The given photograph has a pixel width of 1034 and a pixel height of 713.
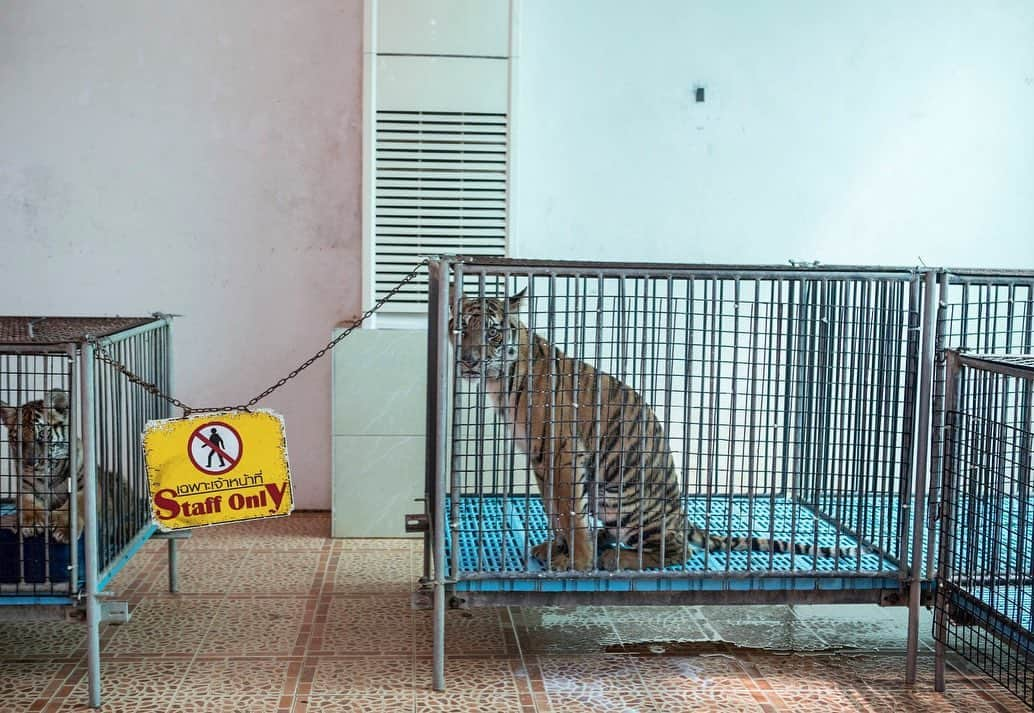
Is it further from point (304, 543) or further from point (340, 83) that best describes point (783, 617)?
point (340, 83)

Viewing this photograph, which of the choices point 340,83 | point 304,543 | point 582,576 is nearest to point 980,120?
point 340,83

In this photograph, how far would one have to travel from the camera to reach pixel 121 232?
16.9ft


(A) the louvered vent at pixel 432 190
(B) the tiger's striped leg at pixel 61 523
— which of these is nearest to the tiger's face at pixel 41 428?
(B) the tiger's striped leg at pixel 61 523

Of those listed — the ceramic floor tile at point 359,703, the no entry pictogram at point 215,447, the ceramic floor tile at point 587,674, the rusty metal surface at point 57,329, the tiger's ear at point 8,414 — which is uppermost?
the rusty metal surface at point 57,329

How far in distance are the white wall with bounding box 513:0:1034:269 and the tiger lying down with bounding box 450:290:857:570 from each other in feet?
5.61

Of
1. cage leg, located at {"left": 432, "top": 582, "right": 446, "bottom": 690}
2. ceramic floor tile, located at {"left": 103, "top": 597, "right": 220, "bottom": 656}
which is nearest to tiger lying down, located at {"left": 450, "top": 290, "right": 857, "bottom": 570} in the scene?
cage leg, located at {"left": 432, "top": 582, "right": 446, "bottom": 690}

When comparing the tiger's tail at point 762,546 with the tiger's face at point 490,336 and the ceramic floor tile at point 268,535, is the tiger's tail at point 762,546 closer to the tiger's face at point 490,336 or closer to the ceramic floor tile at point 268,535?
Result: the tiger's face at point 490,336

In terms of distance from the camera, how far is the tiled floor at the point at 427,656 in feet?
10.5

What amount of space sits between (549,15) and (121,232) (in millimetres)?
2308

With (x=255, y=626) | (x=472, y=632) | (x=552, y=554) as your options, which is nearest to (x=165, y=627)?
(x=255, y=626)

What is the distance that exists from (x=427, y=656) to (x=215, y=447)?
0.99m

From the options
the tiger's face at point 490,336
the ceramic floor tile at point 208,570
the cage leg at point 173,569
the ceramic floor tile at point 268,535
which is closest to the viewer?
the tiger's face at point 490,336

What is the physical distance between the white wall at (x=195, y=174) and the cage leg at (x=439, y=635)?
2.27 metres

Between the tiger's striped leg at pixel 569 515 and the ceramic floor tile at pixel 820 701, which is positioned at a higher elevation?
the tiger's striped leg at pixel 569 515
